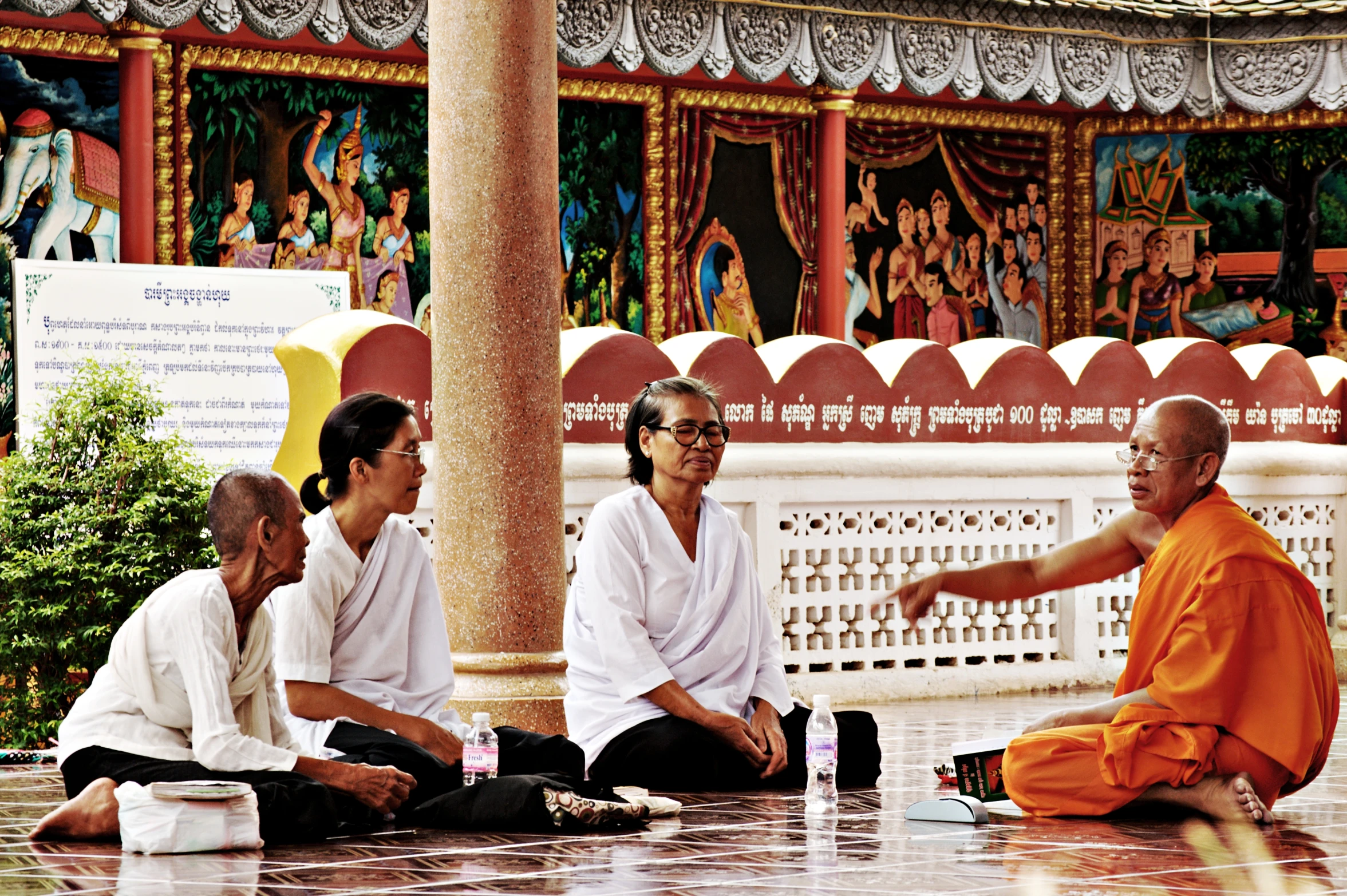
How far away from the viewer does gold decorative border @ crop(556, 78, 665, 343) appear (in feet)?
48.4

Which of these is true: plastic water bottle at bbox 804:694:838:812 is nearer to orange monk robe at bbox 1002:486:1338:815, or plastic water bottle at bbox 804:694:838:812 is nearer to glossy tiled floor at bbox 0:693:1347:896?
glossy tiled floor at bbox 0:693:1347:896

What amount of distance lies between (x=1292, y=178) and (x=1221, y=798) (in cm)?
1138

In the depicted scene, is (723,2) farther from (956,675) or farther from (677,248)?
(956,675)

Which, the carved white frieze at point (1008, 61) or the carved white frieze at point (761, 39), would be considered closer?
the carved white frieze at point (761, 39)

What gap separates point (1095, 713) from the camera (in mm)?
5445

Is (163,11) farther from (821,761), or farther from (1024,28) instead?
(821,761)

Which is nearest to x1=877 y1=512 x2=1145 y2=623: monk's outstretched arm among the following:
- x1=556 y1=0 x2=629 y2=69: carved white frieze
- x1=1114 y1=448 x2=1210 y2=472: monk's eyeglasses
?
x1=1114 y1=448 x2=1210 y2=472: monk's eyeglasses

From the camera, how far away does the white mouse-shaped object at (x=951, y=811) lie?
5.24m

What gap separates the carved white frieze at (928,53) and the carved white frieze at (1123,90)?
126 centimetres

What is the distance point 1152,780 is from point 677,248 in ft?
33.0

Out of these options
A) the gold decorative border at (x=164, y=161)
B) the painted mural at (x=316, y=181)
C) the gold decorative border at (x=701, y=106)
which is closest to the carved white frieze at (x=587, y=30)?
the painted mural at (x=316, y=181)

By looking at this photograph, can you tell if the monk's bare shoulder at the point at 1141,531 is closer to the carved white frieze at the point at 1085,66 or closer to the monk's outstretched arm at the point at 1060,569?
the monk's outstretched arm at the point at 1060,569

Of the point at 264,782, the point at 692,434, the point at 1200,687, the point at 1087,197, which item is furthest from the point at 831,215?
the point at 264,782

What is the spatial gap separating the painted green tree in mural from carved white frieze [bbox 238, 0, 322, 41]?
26.8 feet
